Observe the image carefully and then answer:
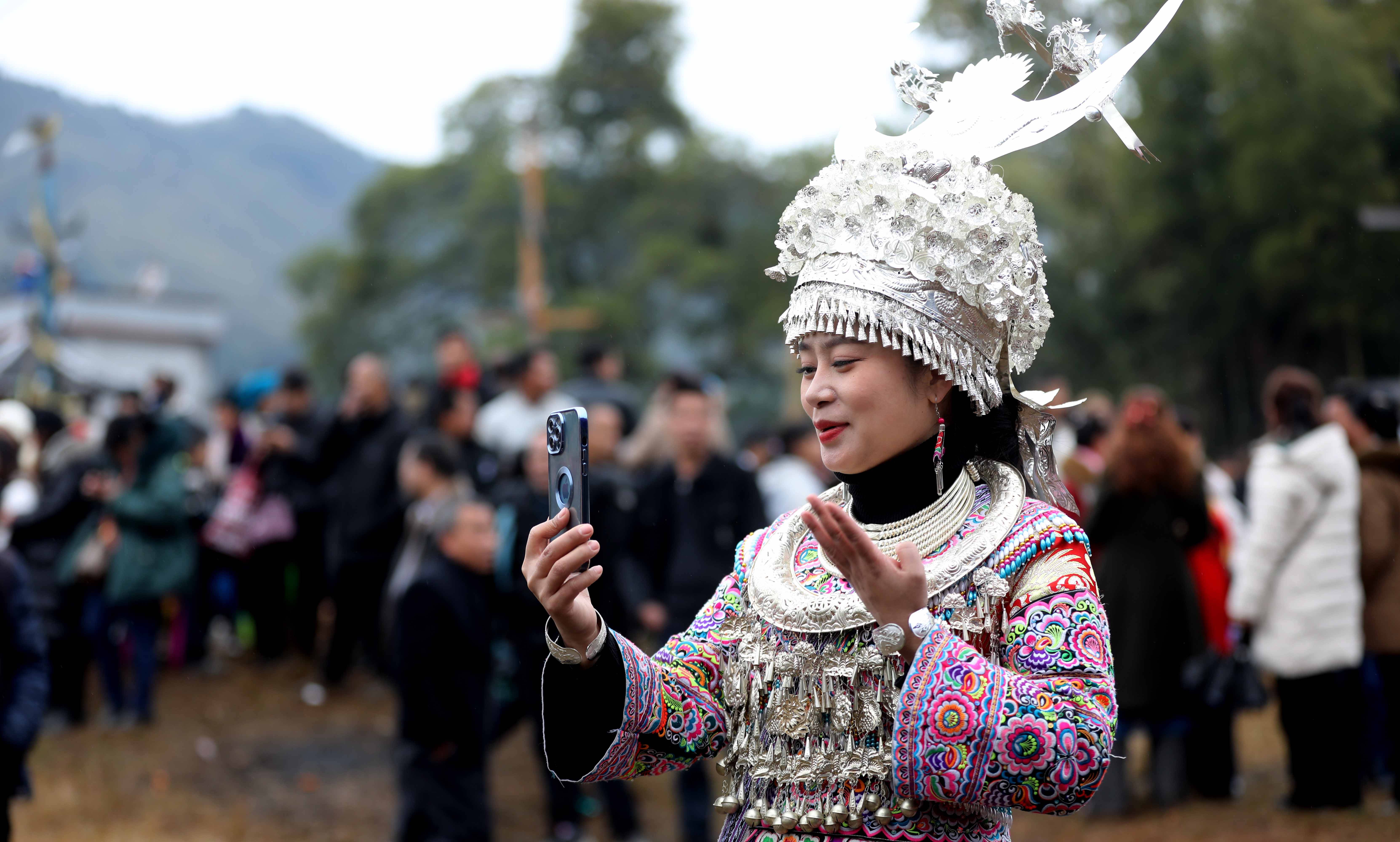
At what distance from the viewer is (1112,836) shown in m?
6.21

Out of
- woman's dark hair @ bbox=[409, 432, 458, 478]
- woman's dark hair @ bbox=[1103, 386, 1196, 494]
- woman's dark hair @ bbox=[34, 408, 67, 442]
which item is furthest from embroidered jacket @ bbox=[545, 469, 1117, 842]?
woman's dark hair @ bbox=[34, 408, 67, 442]

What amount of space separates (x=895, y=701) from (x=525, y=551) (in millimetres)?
1354

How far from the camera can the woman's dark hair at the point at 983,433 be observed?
90.1 inches

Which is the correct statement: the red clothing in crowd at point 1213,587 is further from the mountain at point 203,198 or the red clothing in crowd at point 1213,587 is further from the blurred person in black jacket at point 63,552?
the mountain at point 203,198

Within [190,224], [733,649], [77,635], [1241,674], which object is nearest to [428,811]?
[733,649]

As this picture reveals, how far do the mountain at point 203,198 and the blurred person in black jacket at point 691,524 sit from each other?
485 centimetres

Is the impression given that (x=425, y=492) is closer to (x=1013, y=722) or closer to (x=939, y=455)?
(x=939, y=455)

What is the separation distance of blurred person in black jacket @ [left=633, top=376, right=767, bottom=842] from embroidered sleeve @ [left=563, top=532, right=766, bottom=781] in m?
3.11

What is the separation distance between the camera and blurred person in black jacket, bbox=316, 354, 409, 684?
806cm

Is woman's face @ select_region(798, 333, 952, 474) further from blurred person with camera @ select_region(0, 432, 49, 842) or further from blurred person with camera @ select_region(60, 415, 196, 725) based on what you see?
blurred person with camera @ select_region(60, 415, 196, 725)

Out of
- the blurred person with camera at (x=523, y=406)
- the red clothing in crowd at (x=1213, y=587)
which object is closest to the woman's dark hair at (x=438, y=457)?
the blurred person with camera at (x=523, y=406)

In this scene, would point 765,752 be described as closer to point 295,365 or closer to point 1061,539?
point 1061,539

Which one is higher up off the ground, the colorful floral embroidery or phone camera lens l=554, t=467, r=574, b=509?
phone camera lens l=554, t=467, r=574, b=509

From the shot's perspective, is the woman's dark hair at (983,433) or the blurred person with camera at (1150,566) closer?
the woman's dark hair at (983,433)
